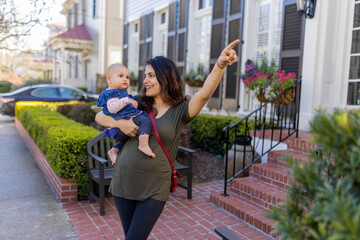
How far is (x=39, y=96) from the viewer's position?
11.8 metres

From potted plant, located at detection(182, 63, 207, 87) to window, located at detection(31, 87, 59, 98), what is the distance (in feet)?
19.0

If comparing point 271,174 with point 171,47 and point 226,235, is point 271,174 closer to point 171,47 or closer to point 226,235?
point 226,235

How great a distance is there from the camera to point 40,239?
10.5 ft

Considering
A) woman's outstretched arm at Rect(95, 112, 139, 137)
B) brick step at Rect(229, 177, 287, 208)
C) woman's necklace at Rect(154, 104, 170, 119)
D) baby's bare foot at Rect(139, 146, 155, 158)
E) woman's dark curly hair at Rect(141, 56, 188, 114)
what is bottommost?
brick step at Rect(229, 177, 287, 208)

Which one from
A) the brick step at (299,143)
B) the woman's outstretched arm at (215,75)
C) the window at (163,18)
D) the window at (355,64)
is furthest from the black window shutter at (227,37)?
the woman's outstretched arm at (215,75)

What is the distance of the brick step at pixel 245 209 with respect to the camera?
137 inches

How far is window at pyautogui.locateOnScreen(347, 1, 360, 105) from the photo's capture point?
516cm

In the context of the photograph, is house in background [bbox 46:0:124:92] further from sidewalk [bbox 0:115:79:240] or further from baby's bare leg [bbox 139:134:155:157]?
baby's bare leg [bbox 139:134:155:157]

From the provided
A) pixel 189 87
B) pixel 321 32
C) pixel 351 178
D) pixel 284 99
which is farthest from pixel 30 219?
pixel 189 87

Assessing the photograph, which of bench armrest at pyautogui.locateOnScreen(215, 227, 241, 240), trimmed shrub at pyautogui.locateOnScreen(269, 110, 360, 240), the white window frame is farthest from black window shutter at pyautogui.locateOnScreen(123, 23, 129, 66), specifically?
trimmed shrub at pyautogui.locateOnScreen(269, 110, 360, 240)

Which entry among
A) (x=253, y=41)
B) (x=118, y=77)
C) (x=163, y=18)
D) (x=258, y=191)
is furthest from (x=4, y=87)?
(x=118, y=77)

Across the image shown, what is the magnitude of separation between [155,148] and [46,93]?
1108cm

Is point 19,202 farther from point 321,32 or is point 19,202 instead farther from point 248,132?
point 321,32

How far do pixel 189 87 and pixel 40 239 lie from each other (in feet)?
22.2
